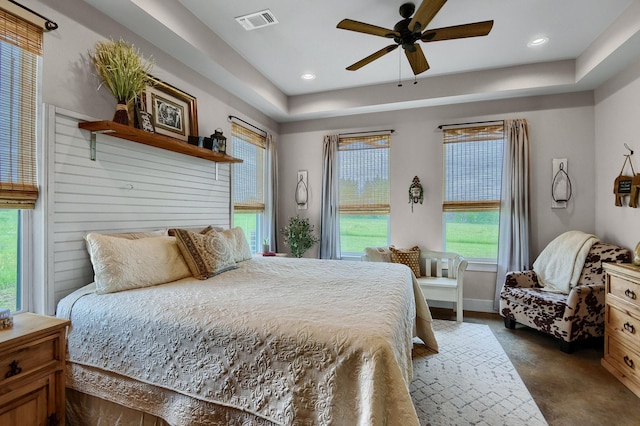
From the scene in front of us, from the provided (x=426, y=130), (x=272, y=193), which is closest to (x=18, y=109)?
(x=272, y=193)

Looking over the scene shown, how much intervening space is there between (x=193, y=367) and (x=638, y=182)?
4062mm

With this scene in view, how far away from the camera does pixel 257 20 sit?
277cm

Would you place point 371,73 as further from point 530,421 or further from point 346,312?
point 530,421

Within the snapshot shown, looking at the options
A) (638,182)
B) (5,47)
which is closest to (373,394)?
(5,47)

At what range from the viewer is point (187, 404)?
1481 mm

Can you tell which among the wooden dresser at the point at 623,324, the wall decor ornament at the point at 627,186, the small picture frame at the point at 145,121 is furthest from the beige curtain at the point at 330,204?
the wall decor ornament at the point at 627,186

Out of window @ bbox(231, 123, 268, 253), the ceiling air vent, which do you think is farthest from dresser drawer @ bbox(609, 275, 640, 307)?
window @ bbox(231, 123, 268, 253)

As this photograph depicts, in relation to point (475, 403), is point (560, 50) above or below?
above

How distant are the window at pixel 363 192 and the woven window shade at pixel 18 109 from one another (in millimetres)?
3571

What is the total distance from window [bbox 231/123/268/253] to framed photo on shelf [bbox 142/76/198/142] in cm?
78

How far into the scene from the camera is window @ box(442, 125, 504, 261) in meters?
4.11

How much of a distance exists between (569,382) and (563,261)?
1.48 m

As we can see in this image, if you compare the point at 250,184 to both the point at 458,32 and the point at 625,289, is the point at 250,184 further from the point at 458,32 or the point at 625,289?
the point at 625,289

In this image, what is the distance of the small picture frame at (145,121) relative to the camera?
2430mm
